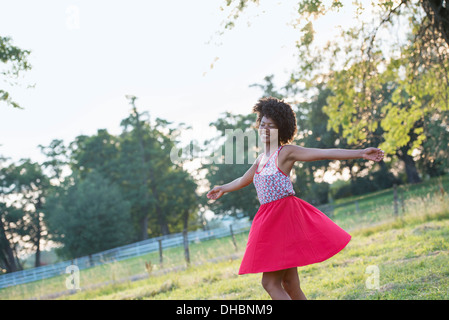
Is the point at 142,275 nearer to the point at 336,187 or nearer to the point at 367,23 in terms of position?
the point at 367,23

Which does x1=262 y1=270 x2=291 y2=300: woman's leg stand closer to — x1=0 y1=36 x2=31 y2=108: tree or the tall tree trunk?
x1=0 y1=36 x2=31 y2=108: tree

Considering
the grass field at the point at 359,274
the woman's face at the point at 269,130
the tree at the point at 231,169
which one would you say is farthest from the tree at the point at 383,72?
the tree at the point at 231,169

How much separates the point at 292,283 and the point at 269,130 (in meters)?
1.25

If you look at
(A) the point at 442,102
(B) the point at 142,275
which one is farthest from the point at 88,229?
(A) the point at 442,102

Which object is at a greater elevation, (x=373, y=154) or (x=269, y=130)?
(x=269, y=130)

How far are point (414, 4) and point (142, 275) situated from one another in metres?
9.47

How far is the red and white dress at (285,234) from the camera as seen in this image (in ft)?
11.0

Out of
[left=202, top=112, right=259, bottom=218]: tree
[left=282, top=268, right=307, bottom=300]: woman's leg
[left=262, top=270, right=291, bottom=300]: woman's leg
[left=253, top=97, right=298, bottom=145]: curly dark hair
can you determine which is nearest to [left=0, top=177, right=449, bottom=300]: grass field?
[left=282, top=268, right=307, bottom=300]: woman's leg

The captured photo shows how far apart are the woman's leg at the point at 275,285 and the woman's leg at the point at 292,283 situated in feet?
0.52

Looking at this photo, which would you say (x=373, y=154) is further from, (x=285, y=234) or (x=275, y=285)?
(x=275, y=285)

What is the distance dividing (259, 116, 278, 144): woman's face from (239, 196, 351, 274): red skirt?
0.53 m

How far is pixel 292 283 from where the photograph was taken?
3598 mm

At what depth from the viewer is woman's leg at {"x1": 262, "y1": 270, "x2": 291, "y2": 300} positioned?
3.35 metres

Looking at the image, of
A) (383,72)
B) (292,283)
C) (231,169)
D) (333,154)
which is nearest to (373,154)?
(333,154)
